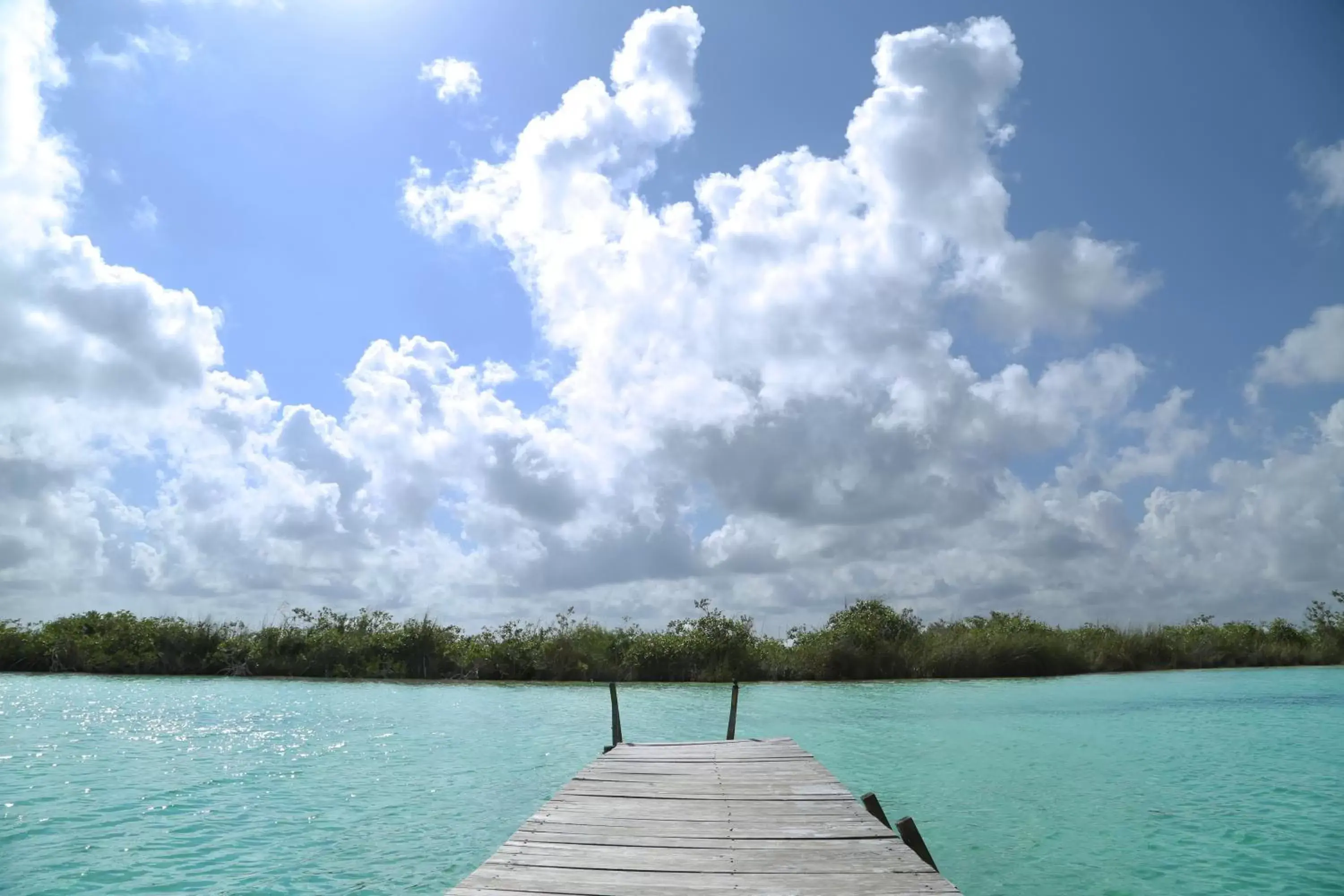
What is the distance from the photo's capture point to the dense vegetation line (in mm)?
31500

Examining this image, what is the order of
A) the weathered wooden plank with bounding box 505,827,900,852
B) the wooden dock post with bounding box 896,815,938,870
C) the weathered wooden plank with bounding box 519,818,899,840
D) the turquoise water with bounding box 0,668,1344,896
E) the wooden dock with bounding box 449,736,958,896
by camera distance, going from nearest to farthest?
the wooden dock with bounding box 449,736,958,896, the weathered wooden plank with bounding box 505,827,900,852, the weathered wooden plank with bounding box 519,818,899,840, the wooden dock post with bounding box 896,815,938,870, the turquoise water with bounding box 0,668,1344,896

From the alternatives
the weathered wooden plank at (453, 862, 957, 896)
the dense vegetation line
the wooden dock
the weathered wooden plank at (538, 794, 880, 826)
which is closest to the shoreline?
the dense vegetation line

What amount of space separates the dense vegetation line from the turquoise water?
22.3ft

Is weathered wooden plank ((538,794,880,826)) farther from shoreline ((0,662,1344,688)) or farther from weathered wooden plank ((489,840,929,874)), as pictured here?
shoreline ((0,662,1344,688))

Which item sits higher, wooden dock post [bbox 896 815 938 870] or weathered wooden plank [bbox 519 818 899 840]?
weathered wooden plank [bbox 519 818 899 840]

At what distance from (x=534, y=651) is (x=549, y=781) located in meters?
19.3

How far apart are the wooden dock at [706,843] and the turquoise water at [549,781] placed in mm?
2120

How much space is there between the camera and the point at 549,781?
1281 centimetres

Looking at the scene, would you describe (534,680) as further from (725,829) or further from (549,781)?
(725,829)

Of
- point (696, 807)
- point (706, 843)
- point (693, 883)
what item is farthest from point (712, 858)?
point (696, 807)

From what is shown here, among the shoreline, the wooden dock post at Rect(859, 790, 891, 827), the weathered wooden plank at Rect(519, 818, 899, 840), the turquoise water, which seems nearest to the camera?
the weathered wooden plank at Rect(519, 818, 899, 840)

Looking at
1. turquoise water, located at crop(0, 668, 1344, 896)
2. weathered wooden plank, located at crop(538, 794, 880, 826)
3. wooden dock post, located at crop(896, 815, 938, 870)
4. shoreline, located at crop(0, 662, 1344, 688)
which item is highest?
weathered wooden plank, located at crop(538, 794, 880, 826)

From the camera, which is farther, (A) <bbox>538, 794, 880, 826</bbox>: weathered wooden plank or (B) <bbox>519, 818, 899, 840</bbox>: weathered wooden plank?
A: (A) <bbox>538, 794, 880, 826</bbox>: weathered wooden plank

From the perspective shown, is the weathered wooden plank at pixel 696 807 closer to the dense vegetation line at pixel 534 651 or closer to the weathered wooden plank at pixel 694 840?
the weathered wooden plank at pixel 694 840
